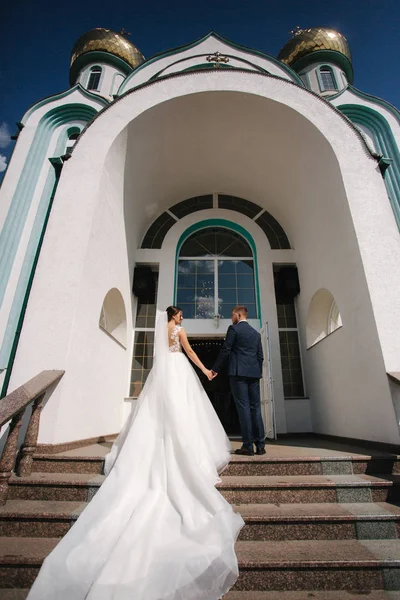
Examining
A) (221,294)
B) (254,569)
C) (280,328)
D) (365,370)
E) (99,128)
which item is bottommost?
(254,569)

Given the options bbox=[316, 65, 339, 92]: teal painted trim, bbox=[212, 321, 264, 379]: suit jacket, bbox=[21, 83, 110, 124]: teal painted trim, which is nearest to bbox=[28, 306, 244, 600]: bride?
bbox=[212, 321, 264, 379]: suit jacket

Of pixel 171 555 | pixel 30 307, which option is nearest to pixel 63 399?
pixel 30 307

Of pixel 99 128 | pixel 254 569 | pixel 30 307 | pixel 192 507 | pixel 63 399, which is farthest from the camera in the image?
pixel 99 128

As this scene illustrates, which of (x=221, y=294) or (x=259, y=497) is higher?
(x=221, y=294)

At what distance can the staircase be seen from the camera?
1958 mm

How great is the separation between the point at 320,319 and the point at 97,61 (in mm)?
13115

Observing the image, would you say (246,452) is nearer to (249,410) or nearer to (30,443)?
(249,410)

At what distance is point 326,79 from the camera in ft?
37.1

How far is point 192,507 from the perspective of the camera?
221 cm

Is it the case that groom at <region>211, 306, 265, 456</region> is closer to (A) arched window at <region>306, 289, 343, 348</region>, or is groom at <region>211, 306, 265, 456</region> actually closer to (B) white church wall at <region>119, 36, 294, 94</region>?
(A) arched window at <region>306, 289, 343, 348</region>

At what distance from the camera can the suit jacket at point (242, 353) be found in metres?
3.82

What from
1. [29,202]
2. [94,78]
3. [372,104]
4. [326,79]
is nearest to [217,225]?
[29,202]

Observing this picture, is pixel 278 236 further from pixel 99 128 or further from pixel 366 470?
pixel 366 470

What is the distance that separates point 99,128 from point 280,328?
5863mm
